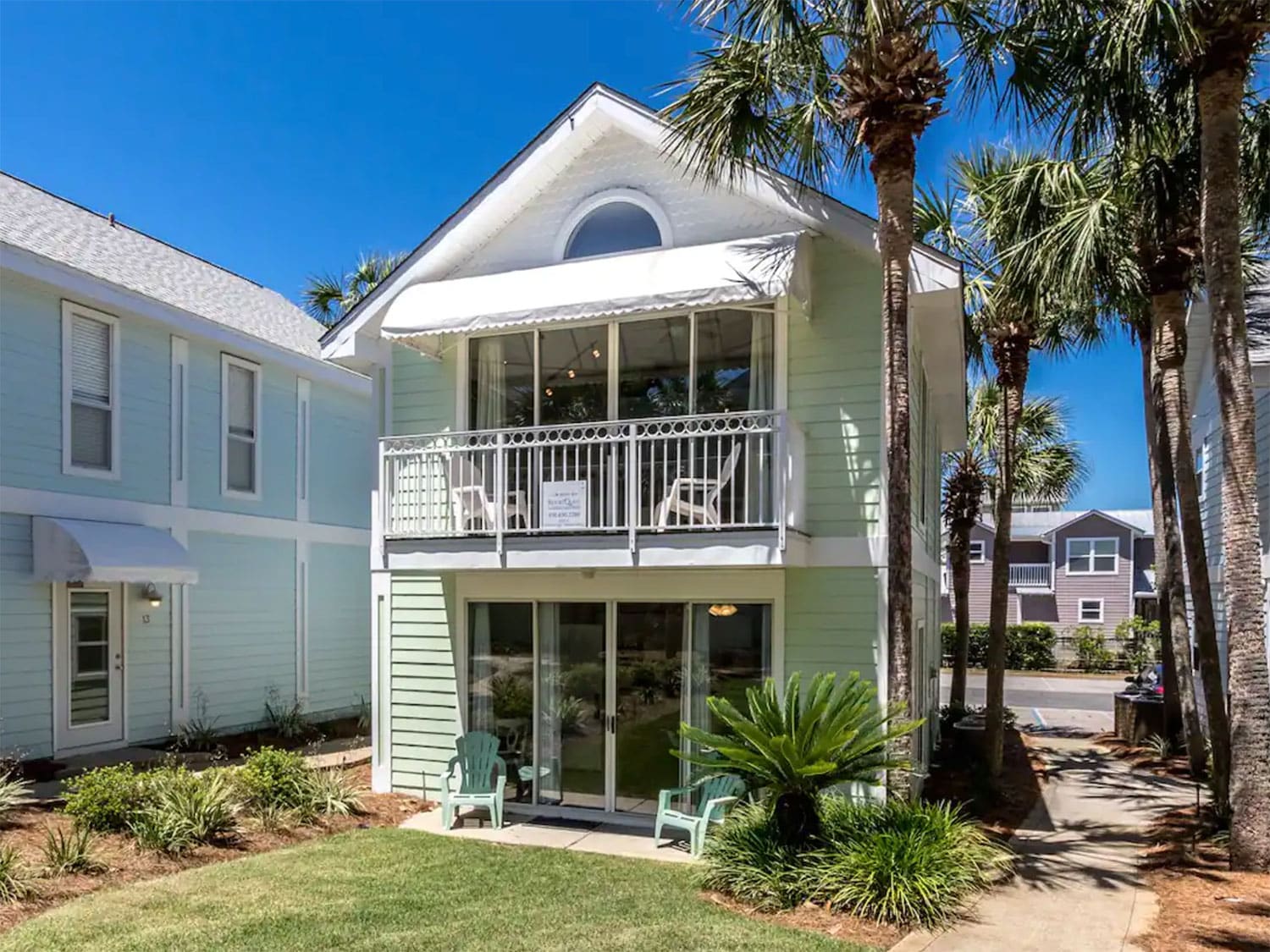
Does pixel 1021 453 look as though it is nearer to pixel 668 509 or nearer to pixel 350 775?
pixel 668 509

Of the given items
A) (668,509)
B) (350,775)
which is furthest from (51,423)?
(668,509)

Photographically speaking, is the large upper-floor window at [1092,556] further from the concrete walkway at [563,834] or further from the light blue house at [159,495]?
the concrete walkway at [563,834]

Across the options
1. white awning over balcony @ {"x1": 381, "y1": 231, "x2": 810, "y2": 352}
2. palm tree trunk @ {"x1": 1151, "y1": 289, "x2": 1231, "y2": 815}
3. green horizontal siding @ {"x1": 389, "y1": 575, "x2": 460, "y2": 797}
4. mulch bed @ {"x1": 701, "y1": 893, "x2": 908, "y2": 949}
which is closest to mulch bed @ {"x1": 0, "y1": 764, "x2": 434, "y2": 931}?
green horizontal siding @ {"x1": 389, "y1": 575, "x2": 460, "y2": 797}

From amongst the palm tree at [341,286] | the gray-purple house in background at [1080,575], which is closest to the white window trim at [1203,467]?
the palm tree at [341,286]

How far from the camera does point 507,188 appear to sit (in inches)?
410

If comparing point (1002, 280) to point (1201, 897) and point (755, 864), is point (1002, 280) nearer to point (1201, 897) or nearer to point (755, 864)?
point (1201, 897)

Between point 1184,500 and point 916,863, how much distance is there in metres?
5.59

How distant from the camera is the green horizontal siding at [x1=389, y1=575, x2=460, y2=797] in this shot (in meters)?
10.6

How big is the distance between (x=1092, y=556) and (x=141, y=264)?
129 ft

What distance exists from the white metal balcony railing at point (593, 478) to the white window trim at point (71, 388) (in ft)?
16.4

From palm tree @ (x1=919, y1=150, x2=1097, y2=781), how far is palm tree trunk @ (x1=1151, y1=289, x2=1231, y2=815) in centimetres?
115

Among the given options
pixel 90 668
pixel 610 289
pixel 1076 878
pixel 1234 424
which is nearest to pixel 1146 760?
pixel 1076 878

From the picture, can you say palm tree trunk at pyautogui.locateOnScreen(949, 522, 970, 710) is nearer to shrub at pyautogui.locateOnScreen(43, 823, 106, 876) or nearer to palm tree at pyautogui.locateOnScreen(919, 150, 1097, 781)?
palm tree at pyautogui.locateOnScreen(919, 150, 1097, 781)

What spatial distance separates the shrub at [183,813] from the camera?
808cm
